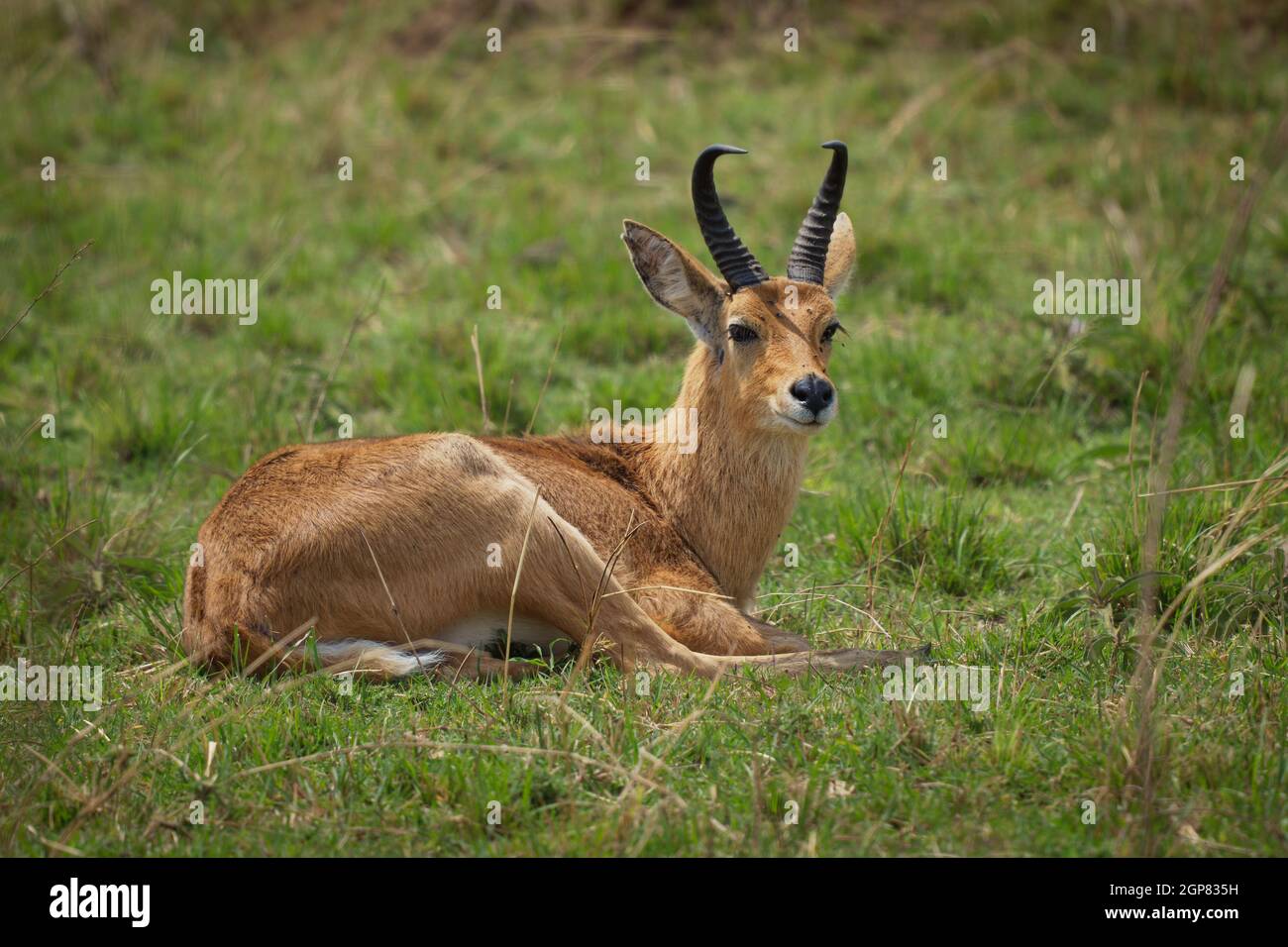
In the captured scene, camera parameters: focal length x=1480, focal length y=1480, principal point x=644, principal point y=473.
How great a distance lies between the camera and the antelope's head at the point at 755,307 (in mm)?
6098

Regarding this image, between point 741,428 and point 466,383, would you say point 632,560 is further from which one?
point 466,383

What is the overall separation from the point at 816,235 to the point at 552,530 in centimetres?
189

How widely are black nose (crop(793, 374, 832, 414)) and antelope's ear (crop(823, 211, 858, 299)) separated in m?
0.91

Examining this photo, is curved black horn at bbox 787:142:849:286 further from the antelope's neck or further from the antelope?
the antelope's neck

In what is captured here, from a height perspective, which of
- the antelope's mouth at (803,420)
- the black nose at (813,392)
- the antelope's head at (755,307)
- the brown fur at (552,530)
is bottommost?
the brown fur at (552,530)

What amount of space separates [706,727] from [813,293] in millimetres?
2259

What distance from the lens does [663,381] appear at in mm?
8516

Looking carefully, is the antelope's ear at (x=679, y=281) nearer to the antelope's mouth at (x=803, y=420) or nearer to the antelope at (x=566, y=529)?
the antelope at (x=566, y=529)

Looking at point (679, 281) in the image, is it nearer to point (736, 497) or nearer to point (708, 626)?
point (736, 497)

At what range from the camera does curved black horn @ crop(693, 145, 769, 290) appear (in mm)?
6203

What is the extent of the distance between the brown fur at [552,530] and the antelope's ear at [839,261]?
431 mm

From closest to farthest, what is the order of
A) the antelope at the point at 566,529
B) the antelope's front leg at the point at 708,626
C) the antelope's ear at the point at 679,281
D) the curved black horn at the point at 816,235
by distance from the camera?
the antelope at the point at 566,529 < the antelope's front leg at the point at 708,626 < the curved black horn at the point at 816,235 < the antelope's ear at the point at 679,281

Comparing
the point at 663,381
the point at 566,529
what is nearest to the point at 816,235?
the point at 566,529

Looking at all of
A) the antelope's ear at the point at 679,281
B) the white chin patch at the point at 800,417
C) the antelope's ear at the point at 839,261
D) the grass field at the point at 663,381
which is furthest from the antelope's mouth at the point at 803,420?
the antelope's ear at the point at 839,261
